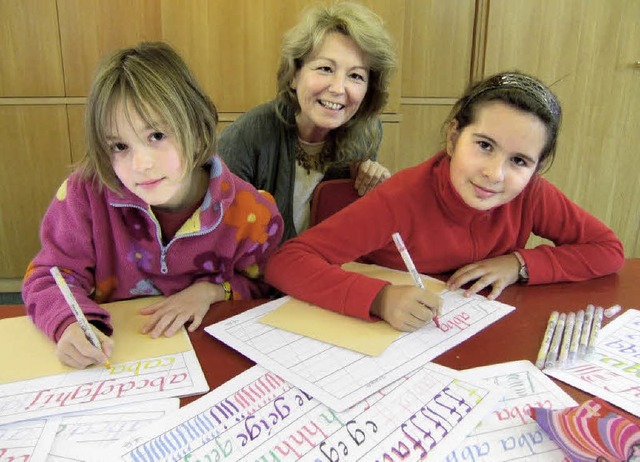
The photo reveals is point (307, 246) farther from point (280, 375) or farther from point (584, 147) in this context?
point (584, 147)

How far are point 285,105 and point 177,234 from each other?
690 mm

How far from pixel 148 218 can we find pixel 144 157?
0.14 m

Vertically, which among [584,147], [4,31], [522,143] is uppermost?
[4,31]

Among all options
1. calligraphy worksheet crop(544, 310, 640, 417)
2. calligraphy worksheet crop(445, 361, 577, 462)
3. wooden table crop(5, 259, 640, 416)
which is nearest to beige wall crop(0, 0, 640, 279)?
wooden table crop(5, 259, 640, 416)

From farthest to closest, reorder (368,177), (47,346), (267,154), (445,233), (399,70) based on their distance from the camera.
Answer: (399,70)
(267,154)
(368,177)
(445,233)
(47,346)

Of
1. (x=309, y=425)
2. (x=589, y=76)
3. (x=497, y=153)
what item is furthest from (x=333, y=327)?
(x=589, y=76)

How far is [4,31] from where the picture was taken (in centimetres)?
234

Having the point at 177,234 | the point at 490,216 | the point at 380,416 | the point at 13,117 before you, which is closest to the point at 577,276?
the point at 490,216

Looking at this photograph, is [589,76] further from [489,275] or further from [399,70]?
[489,275]

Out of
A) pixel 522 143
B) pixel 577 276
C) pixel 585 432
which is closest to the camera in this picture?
pixel 585 432

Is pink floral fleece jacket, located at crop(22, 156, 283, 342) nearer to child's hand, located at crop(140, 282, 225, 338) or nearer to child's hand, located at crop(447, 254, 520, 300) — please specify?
child's hand, located at crop(140, 282, 225, 338)

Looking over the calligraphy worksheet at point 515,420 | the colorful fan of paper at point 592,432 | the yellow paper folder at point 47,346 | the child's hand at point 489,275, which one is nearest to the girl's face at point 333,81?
the child's hand at point 489,275

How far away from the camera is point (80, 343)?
748 mm

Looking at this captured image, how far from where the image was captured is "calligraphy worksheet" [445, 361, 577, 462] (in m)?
0.58
